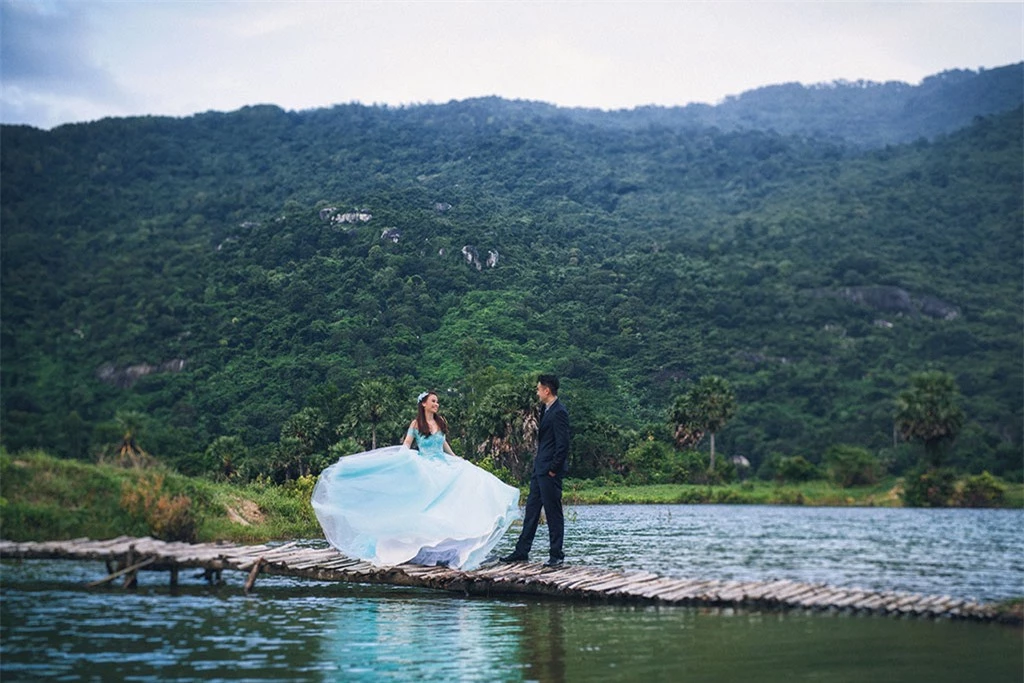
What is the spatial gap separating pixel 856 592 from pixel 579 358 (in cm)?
3700

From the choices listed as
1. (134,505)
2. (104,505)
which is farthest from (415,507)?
(104,505)

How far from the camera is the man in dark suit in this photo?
13.2 m

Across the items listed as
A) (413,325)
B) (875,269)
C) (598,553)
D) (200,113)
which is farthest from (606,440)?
(200,113)

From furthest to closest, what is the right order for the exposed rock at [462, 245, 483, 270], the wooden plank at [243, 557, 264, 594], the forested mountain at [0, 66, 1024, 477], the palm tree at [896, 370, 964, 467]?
1. the palm tree at [896, 370, 964, 467]
2. the exposed rock at [462, 245, 483, 270]
3. the forested mountain at [0, 66, 1024, 477]
4. the wooden plank at [243, 557, 264, 594]

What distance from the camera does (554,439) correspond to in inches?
521

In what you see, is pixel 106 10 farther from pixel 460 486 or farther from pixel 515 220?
pixel 460 486

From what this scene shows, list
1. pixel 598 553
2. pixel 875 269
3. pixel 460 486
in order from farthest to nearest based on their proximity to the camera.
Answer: pixel 875 269, pixel 598 553, pixel 460 486

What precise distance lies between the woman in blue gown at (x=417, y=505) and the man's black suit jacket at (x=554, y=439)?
1051 mm

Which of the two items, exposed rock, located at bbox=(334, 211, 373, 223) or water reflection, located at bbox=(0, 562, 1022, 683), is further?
exposed rock, located at bbox=(334, 211, 373, 223)

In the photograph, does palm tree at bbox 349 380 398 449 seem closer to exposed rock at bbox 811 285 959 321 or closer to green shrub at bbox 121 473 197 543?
green shrub at bbox 121 473 197 543

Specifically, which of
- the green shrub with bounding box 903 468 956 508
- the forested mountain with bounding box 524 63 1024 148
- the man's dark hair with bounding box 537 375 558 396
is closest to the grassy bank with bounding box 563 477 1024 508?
the green shrub with bounding box 903 468 956 508

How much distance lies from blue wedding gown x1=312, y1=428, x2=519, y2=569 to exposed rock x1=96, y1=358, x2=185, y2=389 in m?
44.0

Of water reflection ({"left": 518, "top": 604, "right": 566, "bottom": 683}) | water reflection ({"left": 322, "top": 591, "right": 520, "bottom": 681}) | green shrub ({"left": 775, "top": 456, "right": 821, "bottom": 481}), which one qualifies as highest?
water reflection ({"left": 322, "top": 591, "right": 520, "bottom": 681})

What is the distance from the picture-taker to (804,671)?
8719mm
